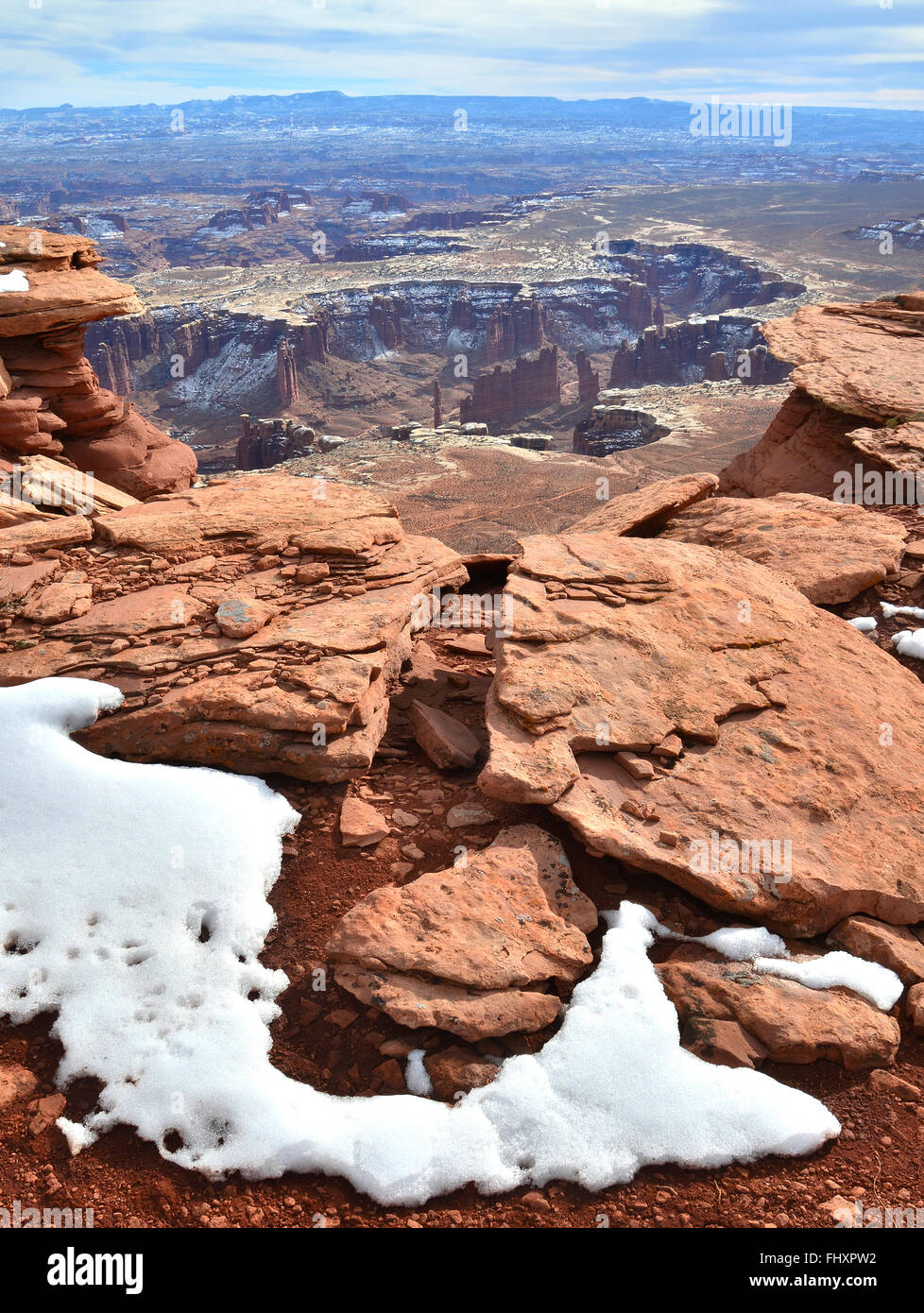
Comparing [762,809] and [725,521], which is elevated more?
[725,521]

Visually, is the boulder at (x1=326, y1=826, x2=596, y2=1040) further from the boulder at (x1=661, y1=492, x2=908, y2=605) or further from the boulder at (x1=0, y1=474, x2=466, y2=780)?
the boulder at (x1=661, y1=492, x2=908, y2=605)

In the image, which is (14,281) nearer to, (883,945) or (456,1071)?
(456,1071)

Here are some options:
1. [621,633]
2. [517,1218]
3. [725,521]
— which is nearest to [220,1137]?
[517,1218]

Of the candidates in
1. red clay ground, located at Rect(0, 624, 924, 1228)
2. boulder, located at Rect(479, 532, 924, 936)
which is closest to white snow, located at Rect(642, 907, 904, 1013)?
boulder, located at Rect(479, 532, 924, 936)

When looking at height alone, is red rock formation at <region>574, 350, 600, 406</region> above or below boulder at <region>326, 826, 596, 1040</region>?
above
